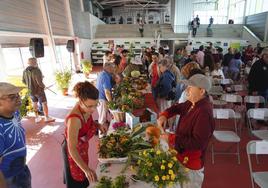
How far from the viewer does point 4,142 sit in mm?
1756

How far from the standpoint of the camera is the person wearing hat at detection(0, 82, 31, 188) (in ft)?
5.89

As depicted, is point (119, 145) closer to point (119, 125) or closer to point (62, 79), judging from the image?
point (119, 125)

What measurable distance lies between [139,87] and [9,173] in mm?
3011

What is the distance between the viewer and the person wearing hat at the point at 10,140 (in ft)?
5.89

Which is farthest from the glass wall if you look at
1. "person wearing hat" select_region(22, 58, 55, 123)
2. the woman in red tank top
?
the woman in red tank top

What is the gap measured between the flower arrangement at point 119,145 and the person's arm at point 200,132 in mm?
386

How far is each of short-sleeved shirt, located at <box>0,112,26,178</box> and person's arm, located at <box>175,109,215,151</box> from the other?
1.42 m

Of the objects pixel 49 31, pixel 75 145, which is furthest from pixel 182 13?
pixel 75 145

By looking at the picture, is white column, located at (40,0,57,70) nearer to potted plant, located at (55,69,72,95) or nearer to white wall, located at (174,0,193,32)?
potted plant, located at (55,69,72,95)

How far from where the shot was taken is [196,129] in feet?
6.18

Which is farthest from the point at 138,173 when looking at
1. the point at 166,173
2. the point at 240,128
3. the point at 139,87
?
the point at 240,128

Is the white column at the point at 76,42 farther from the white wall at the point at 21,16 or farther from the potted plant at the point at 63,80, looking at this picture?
the potted plant at the point at 63,80

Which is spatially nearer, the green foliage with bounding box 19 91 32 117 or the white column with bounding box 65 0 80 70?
the green foliage with bounding box 19 91 32 117

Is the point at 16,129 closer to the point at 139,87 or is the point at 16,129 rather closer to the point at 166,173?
the point at 166,173
